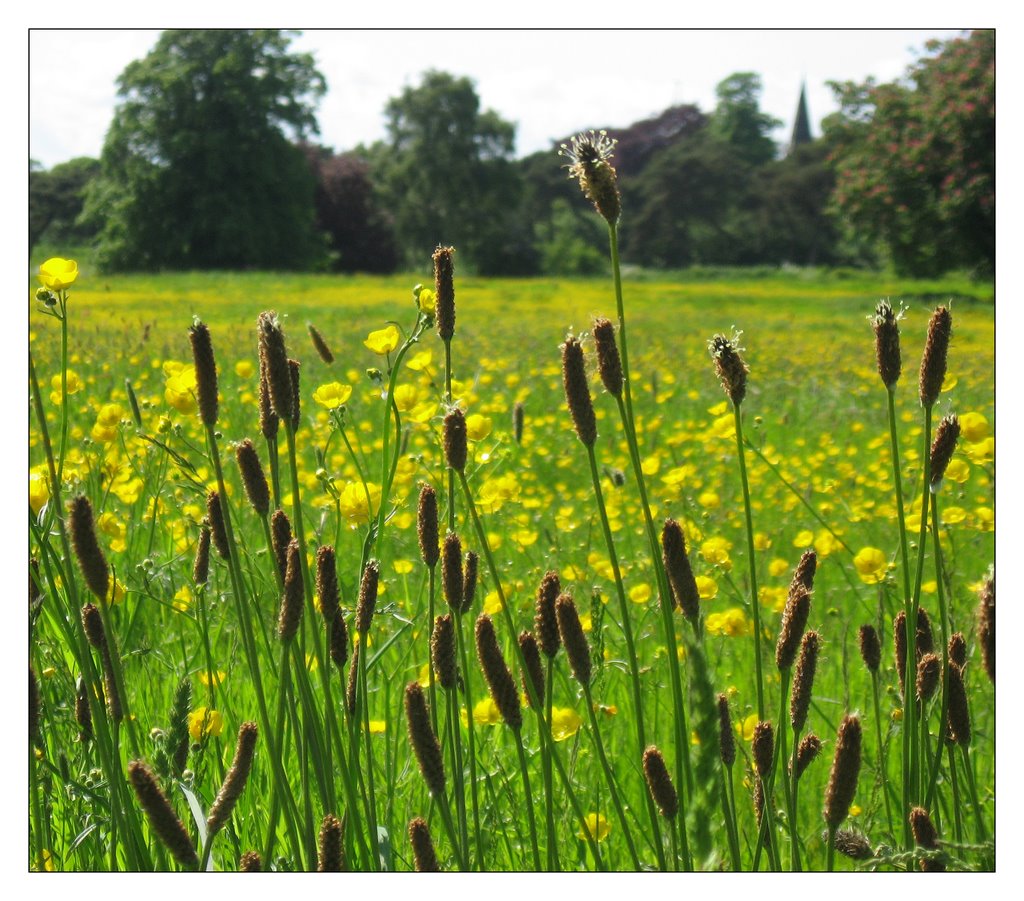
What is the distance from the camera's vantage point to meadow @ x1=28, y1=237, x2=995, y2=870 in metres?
0.99

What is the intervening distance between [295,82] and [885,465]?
2199 mm

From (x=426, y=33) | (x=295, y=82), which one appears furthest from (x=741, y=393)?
(x=295, y=82)

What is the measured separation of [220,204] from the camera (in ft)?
10.1

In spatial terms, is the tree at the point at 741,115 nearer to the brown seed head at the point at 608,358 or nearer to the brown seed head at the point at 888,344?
the brown seed head at the point at 888,344

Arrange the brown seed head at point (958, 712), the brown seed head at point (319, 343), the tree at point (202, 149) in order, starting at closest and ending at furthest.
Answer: the brown seed head at point (958, 712)
the brown seed head at point (319, 343)
the tree at point (202, 149)

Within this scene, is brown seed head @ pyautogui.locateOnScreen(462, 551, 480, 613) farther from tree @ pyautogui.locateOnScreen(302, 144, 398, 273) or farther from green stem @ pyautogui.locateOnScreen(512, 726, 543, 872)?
tree @ pyautogui.locateOnScreen(302, 144, 398, 273)

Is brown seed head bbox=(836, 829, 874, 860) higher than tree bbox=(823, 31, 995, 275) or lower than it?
lower

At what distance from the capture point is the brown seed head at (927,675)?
3.65ft

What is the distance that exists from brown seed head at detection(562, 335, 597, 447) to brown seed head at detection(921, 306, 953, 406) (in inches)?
14.5

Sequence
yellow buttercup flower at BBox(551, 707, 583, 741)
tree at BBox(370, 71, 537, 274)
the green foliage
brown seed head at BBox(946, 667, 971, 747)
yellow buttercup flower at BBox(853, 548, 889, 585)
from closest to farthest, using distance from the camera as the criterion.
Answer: brown seed head at BBox(946, 667, 971, 747), yellow buttercup flower at BBox(551, 707, 583, 741), yellow buttercup flower at BBox(853, 548, 889, 585), the green foliage, tree at BBox(370, 71, 537, 274)

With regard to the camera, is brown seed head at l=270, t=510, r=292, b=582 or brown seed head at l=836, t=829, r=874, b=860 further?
brown seed head at l=836, t=829, r=874, b=860

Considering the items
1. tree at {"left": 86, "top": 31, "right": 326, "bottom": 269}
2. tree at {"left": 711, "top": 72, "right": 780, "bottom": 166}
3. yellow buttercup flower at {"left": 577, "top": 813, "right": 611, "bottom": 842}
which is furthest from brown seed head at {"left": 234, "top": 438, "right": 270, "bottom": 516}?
tree at {"left": 711, "top": 72, "right": 780, "bottom": 166}

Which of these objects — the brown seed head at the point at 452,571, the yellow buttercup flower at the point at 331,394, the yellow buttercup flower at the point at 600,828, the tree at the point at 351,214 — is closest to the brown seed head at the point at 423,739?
the brown seed head at the point at 452,571

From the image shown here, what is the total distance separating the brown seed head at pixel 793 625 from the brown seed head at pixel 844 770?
0.10 meters
